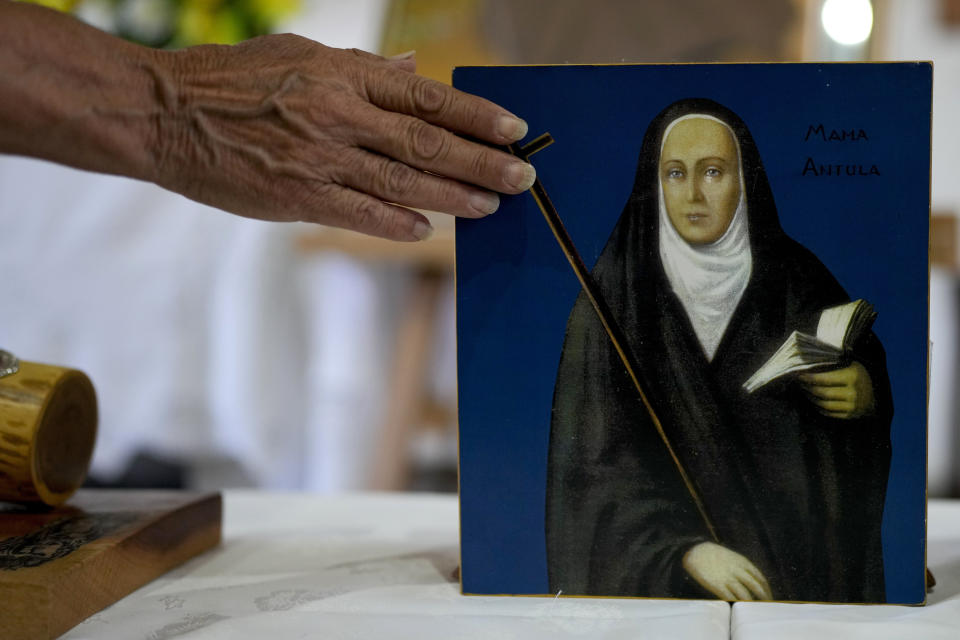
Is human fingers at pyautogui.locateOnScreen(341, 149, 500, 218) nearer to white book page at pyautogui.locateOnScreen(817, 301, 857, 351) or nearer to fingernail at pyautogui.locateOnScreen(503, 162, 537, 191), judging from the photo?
fingernail at pyautogui.locateOnScreen(503, 162, 537, 191)

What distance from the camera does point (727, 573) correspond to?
2.05 feet

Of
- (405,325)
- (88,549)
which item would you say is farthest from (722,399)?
(405,325)

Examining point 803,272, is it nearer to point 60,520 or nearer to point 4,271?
point 60,520

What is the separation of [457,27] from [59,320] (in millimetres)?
1504

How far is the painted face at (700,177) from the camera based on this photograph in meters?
0.61

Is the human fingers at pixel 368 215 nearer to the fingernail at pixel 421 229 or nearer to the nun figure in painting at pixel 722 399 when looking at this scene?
the fingernail at pixel 421 229

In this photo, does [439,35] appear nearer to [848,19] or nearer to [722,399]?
[848,19]

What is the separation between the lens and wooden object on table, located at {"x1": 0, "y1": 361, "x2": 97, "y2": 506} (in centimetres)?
69

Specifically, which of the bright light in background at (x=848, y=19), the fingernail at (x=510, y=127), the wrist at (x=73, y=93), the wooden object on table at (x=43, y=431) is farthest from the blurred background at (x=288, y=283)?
the wooden object on table at (x=43, y=431)

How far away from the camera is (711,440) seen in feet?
2.03

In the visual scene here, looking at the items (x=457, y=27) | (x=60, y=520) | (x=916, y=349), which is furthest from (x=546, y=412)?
(x=457, y=27)

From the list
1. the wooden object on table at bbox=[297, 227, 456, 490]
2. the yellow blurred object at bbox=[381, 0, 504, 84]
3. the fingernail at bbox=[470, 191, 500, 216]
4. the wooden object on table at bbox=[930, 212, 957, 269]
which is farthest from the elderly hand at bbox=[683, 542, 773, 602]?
the yellow blurred object at bbox=[381, 0, 504, 84]

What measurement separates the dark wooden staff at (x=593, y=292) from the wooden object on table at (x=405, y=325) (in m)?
1.34

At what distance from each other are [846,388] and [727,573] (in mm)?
146
